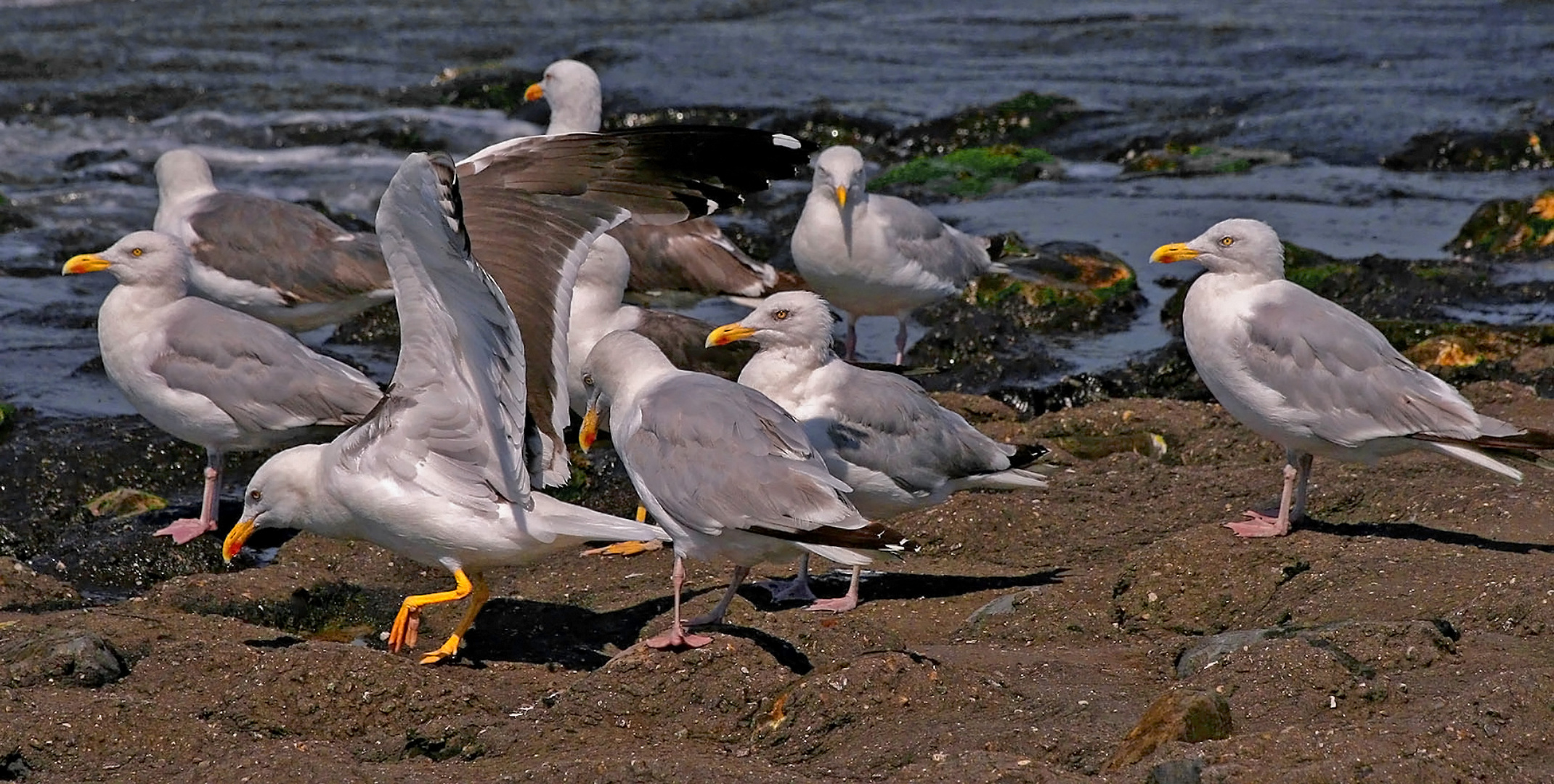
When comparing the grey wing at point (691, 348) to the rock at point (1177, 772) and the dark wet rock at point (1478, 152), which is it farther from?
the dark wet rock at point (1478, 152)

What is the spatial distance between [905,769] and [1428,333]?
20.2 ft

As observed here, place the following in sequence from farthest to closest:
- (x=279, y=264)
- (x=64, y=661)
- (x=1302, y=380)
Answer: (x=279, y=264) → (x=1302, y=380) → (x=64, y=661)

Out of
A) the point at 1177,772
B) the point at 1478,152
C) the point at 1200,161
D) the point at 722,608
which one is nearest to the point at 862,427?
the point at 722,608

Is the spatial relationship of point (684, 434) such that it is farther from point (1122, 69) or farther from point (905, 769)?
point (1122, 69)

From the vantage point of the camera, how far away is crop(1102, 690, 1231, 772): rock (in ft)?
14.2

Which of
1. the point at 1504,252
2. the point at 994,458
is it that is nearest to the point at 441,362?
the point at 994,458

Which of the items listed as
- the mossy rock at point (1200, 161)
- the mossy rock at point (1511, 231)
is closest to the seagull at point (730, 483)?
the mossy rock at point (1511, 231)

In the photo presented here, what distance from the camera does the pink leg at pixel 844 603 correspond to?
631cm

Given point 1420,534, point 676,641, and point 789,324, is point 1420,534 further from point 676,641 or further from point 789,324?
point 676,641

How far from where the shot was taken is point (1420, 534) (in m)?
6.28

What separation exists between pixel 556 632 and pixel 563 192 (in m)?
1.57

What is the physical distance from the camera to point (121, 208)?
14.4 metres

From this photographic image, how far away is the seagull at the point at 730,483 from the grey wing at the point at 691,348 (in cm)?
222

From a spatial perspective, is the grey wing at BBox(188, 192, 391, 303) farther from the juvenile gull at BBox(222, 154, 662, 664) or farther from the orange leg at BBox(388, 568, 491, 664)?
the orange leg at BBox(388, 568, 491, 664)
